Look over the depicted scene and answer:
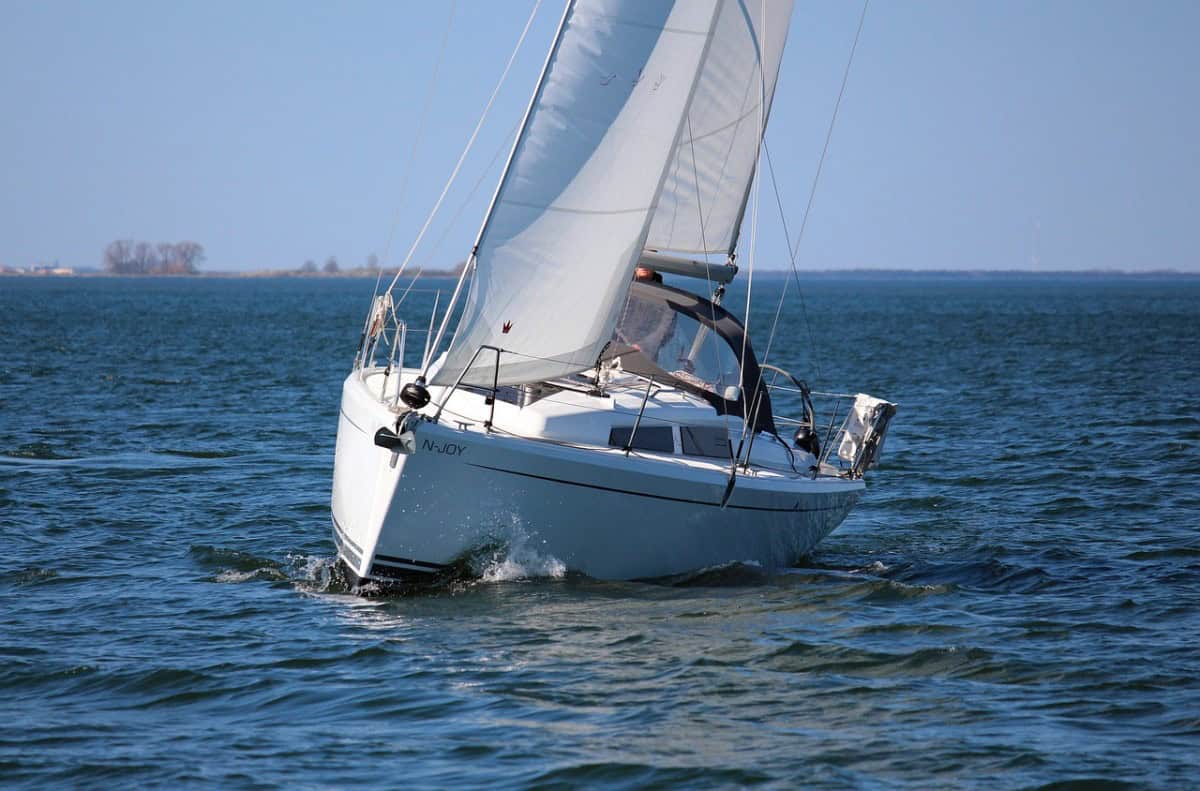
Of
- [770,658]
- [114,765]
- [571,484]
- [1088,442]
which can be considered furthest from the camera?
[1088,442]

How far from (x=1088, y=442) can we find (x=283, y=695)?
660 inches

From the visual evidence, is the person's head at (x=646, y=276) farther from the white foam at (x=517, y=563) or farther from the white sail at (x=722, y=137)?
the white foam at (x=517, y=563)

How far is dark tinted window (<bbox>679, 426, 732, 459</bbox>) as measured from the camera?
1288cm

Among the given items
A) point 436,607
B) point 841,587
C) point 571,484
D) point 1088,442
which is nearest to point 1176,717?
point 841,587

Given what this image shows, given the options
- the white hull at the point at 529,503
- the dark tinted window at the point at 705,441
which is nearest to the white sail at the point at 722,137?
the dark tinted window at the point at 705,441

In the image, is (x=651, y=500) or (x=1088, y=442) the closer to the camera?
(x=651, y=500)

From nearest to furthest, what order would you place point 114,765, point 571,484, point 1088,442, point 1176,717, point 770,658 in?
point 114,765
point 1176,717
point 770,658
point 571,484
point 1088,442

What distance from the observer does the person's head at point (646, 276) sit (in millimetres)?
14933

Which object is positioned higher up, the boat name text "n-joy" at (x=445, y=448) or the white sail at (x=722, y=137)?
the white sail at (x=722, y=137)

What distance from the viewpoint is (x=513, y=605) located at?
11.7m

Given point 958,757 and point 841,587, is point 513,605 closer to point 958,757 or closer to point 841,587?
point 841,587

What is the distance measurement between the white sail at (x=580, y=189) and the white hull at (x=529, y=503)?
0.92 m

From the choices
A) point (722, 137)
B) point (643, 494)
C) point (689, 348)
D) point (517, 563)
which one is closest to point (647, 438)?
point (643, 494)

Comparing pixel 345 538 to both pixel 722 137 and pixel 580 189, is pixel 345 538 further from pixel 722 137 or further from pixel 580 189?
pixel 722 137
